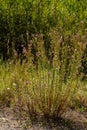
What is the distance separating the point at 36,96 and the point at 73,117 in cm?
59

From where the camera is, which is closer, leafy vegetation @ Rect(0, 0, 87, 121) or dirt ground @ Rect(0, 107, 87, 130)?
dirt ground @ Rect(0, 107, 87, 130)

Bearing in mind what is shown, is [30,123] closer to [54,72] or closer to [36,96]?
[36,96]

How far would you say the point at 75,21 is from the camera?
8.29m

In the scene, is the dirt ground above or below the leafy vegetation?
below

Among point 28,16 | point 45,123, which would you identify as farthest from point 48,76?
point 28,16

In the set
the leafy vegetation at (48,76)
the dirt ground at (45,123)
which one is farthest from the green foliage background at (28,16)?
the dirt ground at (45,123)

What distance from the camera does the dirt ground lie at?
539 centimetres

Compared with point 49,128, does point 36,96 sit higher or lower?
higher

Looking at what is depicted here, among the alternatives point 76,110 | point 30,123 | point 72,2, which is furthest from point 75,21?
point 30,123

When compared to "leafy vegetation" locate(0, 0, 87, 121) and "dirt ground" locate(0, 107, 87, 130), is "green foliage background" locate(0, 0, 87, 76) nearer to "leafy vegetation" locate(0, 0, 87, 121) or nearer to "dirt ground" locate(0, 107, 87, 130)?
"leafy vegetation" locate(0, 0, 87, 121)

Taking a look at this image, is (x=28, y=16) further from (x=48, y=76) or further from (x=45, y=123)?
(x=45, y=123)

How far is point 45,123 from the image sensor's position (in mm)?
5500

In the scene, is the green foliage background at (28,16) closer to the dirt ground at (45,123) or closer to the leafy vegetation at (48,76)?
the leafy vegetation at (48,76)

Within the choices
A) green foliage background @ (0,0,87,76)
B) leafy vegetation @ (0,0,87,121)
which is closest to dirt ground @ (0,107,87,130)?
leafy vegetation @ (0,0,87,121)
